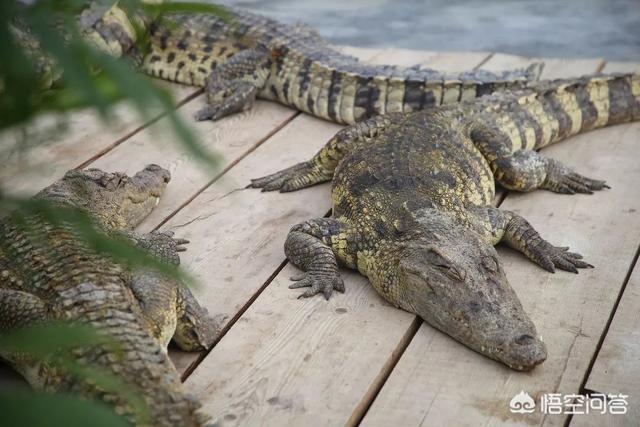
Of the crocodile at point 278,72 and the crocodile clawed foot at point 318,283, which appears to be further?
the crocodile at point 278,72

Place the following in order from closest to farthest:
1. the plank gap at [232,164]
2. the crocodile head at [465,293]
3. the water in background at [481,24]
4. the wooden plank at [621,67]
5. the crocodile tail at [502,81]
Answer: the crocodile head at [465,293] < the plank gap at [232,164] < the crocodile tail at [502,81] < the wooden plank at [621,67] < the water in background at [481,24]

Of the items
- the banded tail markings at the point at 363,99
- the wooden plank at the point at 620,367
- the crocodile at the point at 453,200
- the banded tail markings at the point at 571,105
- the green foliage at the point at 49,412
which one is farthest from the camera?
the banded tail markings at the point at 363,99

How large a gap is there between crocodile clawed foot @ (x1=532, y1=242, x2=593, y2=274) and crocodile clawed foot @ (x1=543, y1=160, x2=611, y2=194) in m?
0.59

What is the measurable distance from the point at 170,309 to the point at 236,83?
2444 mm

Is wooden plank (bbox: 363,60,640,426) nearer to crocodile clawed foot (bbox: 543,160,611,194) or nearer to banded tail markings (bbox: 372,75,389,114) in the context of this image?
crocodile clawed foot (bbox: 543,160,611,194)

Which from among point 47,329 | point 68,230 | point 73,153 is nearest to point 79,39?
point 47,329

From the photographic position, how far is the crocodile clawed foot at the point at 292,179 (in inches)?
148

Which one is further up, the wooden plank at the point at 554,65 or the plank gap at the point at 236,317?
the plank gap at the point at 236,317

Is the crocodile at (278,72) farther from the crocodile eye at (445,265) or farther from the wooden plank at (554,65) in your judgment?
the crocodile eye at (445,265)

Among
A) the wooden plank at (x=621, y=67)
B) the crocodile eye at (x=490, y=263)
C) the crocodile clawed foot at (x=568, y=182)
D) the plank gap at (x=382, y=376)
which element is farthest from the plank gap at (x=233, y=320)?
the wooden plank at (x=621, y=67)

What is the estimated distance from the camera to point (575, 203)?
361 centimetres

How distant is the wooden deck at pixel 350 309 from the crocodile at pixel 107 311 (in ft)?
0.68

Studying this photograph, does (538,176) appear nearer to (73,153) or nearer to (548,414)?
(548,414)

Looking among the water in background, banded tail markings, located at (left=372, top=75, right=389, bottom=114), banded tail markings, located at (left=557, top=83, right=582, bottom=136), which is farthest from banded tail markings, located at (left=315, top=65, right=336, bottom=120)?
the water in background
